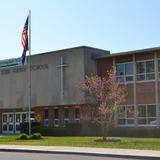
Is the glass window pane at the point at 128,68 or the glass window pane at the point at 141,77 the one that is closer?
the glass window pane at the point at 141,77

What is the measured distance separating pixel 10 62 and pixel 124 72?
15.0 m

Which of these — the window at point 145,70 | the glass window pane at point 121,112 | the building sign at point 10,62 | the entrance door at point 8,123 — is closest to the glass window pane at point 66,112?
the glass window pane at point 121,112

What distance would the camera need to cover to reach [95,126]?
4141 cm

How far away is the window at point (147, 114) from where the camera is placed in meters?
39.4

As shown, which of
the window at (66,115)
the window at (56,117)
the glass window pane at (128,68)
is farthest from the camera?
the window at (56,117)

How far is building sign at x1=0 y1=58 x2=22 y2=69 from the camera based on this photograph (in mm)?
49672

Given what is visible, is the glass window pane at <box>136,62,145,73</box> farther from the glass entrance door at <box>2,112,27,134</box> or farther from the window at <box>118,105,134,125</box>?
the glass entrance door at <box>2,112,27,134</box>

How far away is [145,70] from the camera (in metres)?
40.4

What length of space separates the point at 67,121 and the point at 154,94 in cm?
1030

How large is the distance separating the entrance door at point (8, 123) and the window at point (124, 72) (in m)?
15.6

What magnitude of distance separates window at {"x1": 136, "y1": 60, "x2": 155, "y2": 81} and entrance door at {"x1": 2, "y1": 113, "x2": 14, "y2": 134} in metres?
17.7

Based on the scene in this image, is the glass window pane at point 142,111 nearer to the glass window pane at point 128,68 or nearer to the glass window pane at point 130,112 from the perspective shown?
the glass window pane at point 130,112

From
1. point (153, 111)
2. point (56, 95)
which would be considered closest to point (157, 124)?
point (153, 111)

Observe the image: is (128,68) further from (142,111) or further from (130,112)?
(142,111)
